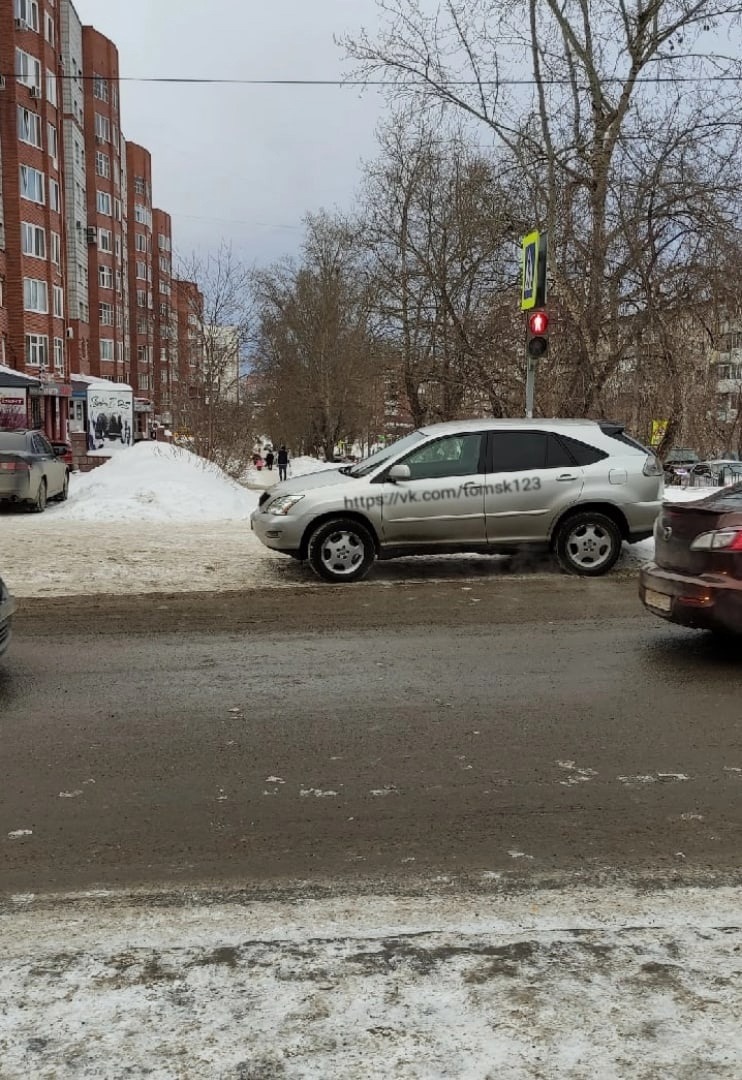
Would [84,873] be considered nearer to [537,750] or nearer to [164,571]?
[537,750]

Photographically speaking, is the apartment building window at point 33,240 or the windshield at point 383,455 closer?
the windshield at point 383,455

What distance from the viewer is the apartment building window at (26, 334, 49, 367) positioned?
4475cm

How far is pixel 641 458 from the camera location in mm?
10383

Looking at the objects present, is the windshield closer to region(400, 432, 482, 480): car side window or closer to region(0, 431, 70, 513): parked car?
region(400, 432, 482, 480): car side window

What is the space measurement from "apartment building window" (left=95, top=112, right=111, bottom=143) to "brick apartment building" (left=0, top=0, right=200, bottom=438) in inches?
4.6

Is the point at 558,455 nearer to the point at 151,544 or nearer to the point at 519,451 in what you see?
the point at 519,451

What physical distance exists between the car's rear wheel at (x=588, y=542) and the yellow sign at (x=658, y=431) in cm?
1046

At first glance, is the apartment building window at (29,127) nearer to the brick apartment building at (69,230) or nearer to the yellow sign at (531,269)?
the brick apartment building at (69,230)

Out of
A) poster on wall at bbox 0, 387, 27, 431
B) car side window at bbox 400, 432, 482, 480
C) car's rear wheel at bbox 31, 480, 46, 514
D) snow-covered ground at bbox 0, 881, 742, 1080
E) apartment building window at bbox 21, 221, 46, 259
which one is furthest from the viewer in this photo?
apartment building window at bbox 21, 221, 46, 259

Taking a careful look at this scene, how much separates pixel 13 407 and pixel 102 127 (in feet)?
152

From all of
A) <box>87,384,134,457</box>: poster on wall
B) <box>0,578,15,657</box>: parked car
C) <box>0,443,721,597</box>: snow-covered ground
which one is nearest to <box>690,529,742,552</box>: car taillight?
<box>0,443,721,597</box>: snow-covered ground

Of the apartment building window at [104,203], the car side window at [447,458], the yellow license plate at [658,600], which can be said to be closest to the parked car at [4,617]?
the yellow license plate at [658,600]

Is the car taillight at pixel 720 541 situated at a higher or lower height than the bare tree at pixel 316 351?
lower

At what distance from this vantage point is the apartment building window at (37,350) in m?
44.8
